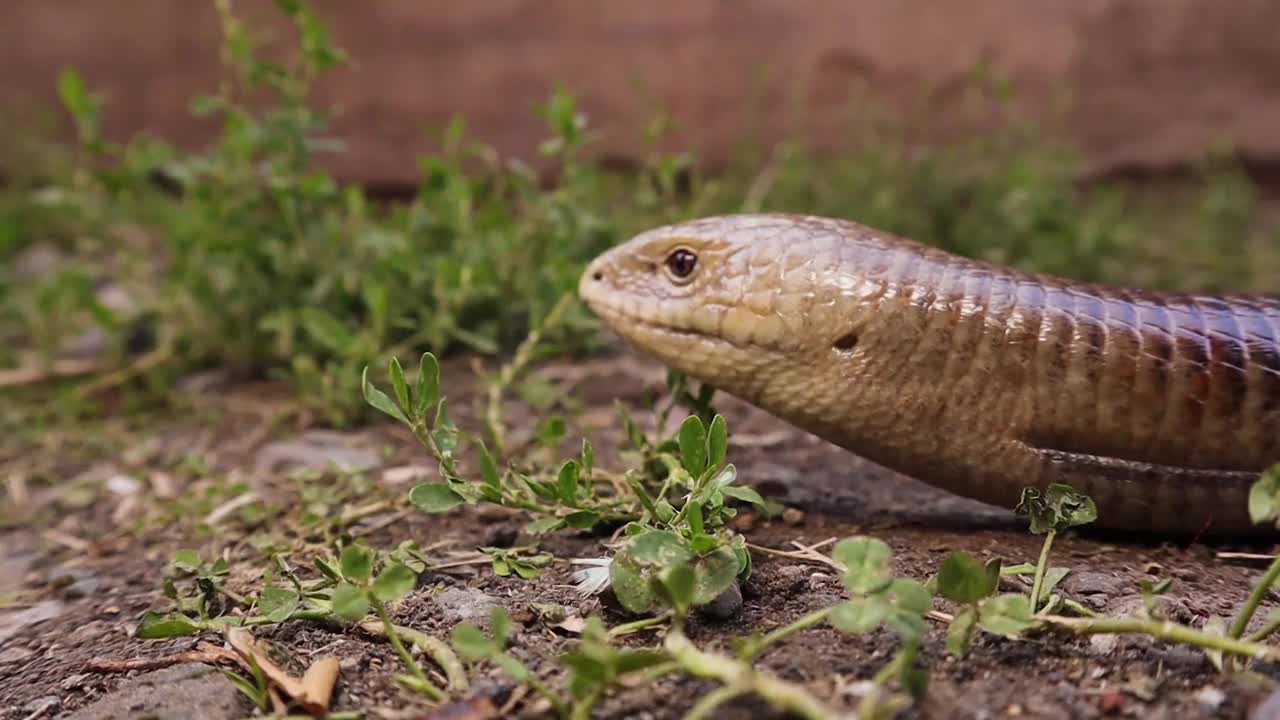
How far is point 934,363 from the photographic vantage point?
1924 mm

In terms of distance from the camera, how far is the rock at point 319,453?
2.55 m

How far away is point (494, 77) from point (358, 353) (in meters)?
3.76

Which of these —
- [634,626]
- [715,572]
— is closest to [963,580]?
[715,572]

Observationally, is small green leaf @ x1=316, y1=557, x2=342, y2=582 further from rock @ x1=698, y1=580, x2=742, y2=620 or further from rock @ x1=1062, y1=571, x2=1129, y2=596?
rock @ x1=1062, y1=571, x2=1129, y2=596

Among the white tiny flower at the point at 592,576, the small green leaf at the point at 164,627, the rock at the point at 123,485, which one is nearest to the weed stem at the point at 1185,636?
the white tiny flower at the point at 592,576

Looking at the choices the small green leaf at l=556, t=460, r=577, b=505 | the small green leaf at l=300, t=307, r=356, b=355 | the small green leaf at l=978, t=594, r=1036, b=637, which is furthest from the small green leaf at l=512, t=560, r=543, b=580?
the small green leaf at l=300, t=307, r=356, b=355

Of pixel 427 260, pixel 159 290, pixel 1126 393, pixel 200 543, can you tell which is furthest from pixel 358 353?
pixel 1126 393

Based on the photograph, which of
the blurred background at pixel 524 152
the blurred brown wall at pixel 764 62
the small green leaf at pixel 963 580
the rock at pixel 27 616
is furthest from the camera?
the blurred brown wall at pixel 764 62

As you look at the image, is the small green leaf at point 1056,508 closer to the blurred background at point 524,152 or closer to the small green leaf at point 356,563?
the small green leaf at point 356,563

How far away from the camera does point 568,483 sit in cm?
173

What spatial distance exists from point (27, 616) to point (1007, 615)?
5.50ft

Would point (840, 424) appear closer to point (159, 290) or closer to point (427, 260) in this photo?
point (427, 260)

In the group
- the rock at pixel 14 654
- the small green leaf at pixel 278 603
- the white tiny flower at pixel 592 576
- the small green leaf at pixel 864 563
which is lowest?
the rock at pixel 14 654

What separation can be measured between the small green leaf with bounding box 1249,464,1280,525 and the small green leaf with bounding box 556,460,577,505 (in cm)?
94
